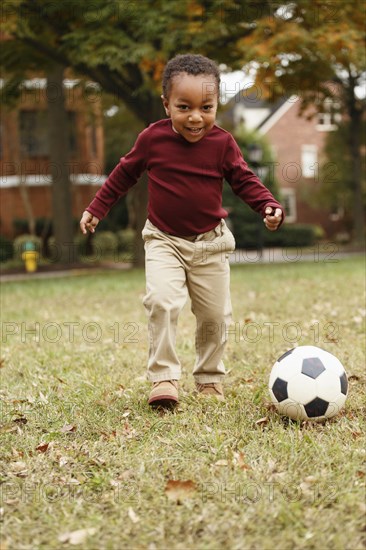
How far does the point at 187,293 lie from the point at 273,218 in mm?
707

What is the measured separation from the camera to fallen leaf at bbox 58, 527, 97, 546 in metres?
2.49

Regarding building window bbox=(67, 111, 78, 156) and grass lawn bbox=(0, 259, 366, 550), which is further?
building window bbox=(67, 111, 78, 156)

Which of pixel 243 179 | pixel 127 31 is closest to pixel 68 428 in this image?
pixel 243 179

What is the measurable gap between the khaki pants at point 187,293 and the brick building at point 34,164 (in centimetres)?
2068

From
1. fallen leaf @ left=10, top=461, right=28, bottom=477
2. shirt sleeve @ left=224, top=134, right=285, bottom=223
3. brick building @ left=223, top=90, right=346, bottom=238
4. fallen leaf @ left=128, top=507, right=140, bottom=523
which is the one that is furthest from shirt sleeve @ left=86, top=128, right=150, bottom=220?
brick building @ left=223, top=90, right=346, bottom=238

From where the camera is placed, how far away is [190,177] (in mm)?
4129

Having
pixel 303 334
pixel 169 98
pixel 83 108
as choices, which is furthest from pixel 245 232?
pixel 169 98

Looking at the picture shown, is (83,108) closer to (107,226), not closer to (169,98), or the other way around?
(107,226)

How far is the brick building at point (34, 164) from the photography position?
24719mm

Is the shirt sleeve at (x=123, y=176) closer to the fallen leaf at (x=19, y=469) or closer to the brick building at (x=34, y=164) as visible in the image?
the fallen leaf at (x=19, y=469)

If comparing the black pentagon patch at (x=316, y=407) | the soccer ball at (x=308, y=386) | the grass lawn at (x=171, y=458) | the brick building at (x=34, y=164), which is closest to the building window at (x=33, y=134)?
the brick building at (x=34, y=164)

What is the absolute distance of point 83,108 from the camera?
77.3 feet

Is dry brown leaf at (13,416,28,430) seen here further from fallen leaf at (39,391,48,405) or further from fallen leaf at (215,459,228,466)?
fallen leaf at (215,459,228,466)

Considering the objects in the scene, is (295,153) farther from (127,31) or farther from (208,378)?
(208,378)
